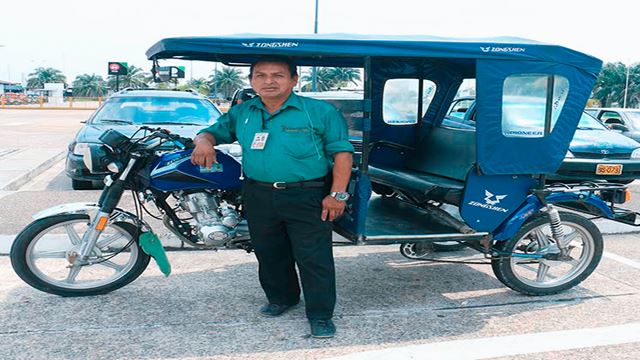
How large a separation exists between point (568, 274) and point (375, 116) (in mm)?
2137

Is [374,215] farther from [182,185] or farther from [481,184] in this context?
[182,185]

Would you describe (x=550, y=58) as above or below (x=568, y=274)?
above

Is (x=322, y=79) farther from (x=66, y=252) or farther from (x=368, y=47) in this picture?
(x=66, y=252)

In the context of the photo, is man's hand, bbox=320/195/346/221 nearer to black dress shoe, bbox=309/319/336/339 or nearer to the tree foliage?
black dress shoe, bbox=309/319/336/339

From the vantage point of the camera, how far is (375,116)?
18.0 feet

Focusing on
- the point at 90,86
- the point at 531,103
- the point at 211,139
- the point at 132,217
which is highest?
the point at 90,86

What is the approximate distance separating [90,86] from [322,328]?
78.3 metres

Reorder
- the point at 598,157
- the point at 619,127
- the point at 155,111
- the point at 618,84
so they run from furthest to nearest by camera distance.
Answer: the point at 618,84 → the point at 619,127 → the point at 598,157 → the point at 155,111

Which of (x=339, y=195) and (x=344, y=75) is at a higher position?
(x=344, y=75)

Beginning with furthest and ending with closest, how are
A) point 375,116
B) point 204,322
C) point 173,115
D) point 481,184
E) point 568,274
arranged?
point 173,115, point 375,116, point 568,274, point 481,184, point 204,322

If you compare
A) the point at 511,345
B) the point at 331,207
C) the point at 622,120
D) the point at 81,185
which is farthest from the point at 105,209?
the point at 622,120

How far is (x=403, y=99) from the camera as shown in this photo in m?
5.53

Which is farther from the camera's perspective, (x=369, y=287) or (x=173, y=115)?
(x=173, y=115)

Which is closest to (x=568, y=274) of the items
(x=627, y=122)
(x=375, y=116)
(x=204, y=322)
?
(x=375, y=116)
